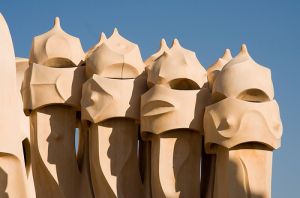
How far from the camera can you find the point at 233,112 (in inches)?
730

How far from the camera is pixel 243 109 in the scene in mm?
18469

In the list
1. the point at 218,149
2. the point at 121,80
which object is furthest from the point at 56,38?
the point at 218,149

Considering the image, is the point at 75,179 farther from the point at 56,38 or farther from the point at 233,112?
the point at 233,112

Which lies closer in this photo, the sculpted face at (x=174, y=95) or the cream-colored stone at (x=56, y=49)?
the sculpted face at (x=174, y=95)

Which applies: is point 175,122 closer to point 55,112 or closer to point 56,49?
point 55,112

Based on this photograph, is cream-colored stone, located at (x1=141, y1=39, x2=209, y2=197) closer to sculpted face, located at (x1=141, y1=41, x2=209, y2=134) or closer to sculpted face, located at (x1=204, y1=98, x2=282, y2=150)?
sculpted face, located at (x1=141, y1=41, x2=209, y2=134)

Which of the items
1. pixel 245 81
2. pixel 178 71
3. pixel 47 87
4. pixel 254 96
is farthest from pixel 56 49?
pixel 254 96

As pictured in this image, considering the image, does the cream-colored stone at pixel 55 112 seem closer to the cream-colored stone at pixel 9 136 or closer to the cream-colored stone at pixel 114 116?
the cream-colored stone at pixel 114 116

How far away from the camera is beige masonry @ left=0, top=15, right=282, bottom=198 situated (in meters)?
18.7

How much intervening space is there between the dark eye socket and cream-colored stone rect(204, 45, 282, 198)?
105 centimetres

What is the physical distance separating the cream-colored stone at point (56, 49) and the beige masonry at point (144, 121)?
25mm

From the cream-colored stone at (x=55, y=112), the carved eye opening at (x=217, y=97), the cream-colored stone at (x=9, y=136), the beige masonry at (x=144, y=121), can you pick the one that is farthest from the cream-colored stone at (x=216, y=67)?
the cream-colored stone at (x=9, y=136)

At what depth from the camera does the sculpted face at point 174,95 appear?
19.6 metres

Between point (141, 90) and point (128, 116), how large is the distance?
77 centimetres
